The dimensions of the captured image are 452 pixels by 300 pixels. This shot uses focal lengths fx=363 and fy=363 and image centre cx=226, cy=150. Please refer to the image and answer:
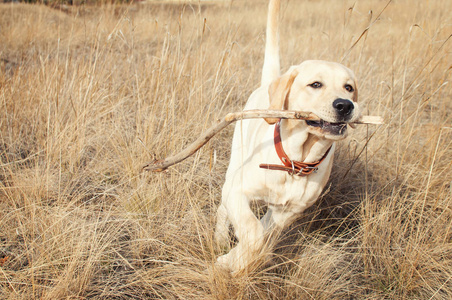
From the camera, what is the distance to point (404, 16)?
8070 mm

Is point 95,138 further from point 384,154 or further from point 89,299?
point 384,154

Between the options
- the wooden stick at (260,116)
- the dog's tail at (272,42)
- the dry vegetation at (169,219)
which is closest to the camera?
the wooden stick at (260,116)

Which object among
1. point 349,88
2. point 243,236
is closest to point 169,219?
point 243,236

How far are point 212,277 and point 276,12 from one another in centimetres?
172

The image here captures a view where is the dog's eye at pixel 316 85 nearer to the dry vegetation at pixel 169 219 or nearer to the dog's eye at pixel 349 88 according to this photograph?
the dog's eye at pixel 349 88

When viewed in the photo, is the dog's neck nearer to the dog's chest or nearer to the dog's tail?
the dog's chest

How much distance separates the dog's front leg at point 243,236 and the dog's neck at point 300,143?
1.17ft

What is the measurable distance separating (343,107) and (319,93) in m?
0.19

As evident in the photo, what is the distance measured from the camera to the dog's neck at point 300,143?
1814 millimetres

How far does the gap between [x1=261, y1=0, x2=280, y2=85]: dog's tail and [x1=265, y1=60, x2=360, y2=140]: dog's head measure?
2.20 feet

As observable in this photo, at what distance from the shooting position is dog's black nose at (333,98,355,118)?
5.19ft

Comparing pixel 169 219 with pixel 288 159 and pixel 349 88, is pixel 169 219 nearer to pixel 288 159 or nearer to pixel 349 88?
pixel 288 159

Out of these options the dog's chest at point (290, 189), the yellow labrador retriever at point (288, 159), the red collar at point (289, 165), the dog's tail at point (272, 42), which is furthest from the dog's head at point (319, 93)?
the dog's tail at point (272, 42)

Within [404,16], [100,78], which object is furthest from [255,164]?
[404,16]
